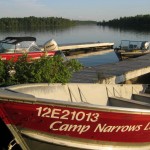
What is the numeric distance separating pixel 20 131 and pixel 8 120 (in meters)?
0.36

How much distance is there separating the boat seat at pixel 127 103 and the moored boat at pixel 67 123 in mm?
894

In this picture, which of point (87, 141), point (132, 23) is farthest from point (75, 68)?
point (132, 23)

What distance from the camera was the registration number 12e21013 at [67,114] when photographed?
6.94 m

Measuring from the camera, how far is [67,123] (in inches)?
285

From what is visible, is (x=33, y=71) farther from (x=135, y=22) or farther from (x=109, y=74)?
(x=135, y=22)

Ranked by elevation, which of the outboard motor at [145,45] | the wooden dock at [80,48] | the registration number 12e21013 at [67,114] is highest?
the registration number 12e21013 at [67,114]

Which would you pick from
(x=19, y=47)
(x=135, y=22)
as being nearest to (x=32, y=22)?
(x=135, y=22)

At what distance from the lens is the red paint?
6883mm

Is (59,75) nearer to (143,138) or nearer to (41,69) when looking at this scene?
(41,69)

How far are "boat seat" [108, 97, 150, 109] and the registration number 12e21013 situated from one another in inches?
82.1

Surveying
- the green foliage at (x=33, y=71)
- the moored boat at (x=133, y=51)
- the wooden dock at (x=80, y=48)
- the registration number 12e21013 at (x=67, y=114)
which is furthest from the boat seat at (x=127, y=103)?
the wooden dock at (x=80, y=48)

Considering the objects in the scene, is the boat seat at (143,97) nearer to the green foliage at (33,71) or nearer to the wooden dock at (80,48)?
the green foliage at (33,71)

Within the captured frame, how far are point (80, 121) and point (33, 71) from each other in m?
2.17

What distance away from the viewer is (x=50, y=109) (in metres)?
6.95
